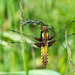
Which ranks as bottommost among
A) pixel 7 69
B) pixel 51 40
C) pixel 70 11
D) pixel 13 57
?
pixel 7 69

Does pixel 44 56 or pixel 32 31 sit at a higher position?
pixel 32 31

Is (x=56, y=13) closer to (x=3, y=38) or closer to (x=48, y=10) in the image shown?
(x=48, y=10)

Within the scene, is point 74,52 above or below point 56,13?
below

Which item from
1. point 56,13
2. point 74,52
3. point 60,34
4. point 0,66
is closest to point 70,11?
point 56,13

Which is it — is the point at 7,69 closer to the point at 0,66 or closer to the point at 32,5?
the point at 0,66

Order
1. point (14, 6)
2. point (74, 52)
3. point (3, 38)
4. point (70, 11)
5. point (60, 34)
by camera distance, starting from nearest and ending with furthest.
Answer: point (60, 34) → point (74, 52) → point (14, 6) → point (70, 11) → point (3, 38)

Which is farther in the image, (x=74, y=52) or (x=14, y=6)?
(x=14, y=6)

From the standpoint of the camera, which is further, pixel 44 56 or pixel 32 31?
pixel 32 31

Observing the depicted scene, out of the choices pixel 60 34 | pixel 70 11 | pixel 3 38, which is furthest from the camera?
pixel 3 38

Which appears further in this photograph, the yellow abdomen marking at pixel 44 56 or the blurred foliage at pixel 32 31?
the blurred foliage at pixel 32 31

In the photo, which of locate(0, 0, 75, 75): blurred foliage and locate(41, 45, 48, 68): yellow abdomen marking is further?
locate(0, 0, 75, 75): blurred foliage
